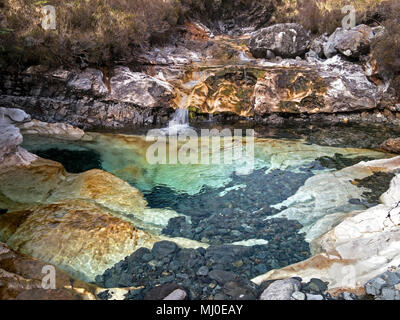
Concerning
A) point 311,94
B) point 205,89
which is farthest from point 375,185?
point 205,89

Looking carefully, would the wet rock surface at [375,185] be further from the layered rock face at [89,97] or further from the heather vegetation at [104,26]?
the layered rock face at [89,97]

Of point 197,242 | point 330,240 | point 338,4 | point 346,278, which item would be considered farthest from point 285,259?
point 338,4

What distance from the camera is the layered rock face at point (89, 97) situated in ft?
32.6

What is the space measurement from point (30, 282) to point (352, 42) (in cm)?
1295

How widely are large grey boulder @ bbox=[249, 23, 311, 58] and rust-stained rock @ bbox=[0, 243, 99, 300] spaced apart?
12.2 m

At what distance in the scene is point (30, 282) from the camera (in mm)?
3428

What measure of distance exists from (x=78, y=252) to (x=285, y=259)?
9.44 ft

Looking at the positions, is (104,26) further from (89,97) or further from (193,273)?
(193,273)

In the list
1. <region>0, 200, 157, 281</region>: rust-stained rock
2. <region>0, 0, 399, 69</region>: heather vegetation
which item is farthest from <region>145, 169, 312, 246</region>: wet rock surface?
<region>0, 0, 399, 69</region>: heather vegetation

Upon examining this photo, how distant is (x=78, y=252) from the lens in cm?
420

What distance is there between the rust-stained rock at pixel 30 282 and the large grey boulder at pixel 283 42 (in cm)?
1224

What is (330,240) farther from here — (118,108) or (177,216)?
(118,108)

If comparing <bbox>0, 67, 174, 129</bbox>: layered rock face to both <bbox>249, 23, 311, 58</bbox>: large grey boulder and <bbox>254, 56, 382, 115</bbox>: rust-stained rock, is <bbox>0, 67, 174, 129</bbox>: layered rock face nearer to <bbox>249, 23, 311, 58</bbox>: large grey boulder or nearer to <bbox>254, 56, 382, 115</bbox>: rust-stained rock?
<bbox>254, 56, 382, 115</bbox>: rust-stained rock
